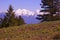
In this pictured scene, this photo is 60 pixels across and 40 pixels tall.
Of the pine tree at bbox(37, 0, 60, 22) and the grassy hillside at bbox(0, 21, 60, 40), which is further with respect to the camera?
the pine tree at bbox(37, 0, 60, 22)

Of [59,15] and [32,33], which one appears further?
[59,15]

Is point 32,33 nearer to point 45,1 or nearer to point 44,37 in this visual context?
point 44,37

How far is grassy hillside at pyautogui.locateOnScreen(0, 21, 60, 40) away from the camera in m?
14.6

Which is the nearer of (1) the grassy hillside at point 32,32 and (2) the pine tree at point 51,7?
(1) the grassy hillside at point 32,32

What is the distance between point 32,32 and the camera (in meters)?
16.0

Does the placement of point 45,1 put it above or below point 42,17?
above

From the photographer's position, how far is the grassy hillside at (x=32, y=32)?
575 inches

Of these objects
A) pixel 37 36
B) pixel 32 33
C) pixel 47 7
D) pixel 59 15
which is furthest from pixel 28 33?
pixel 47 7

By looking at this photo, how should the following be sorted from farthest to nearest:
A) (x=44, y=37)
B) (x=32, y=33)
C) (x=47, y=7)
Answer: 1. (x=47, y=7)
2. (x=32, y=33)
3. (x=44, y=37)

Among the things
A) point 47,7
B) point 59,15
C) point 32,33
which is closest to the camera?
point 32,33

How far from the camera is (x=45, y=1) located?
50.7 m

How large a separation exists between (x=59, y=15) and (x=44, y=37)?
34429mm

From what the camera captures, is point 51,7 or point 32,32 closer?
point 32,32

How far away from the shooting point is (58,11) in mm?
49688
